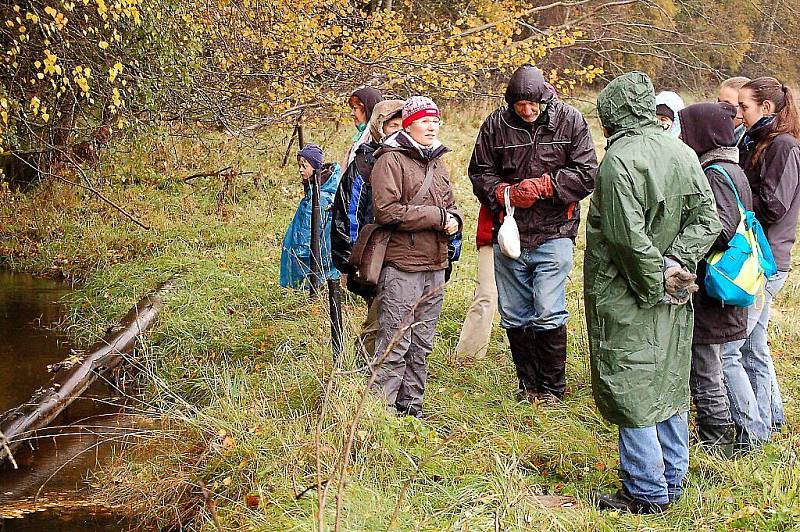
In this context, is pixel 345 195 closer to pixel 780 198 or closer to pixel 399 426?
pixel 399 426

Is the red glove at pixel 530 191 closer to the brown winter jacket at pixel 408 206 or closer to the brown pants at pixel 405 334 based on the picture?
the brown winter jacket at pixel 408 206

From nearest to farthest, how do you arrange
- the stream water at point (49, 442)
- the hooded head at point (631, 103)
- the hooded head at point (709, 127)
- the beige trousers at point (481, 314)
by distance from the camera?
the hooded head at point (631, 103)
the hooded head at point (709, 127)
the stream water at point (49, 442)
the beige trousers at point (481, 314)

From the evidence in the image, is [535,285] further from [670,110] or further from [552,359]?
[670,110]

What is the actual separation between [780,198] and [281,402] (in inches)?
124

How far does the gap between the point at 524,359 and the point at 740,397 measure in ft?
4.71

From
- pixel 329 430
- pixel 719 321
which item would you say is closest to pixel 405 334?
pixel 329 430

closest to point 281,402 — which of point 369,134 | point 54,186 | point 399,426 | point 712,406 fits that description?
point 399,426

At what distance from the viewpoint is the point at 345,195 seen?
17.9 ft

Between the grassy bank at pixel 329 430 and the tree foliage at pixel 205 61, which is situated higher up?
the tree foliage at pixel 205 61

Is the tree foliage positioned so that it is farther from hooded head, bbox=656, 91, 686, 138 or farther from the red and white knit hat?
hooded head, bbox=656, 91, 686, 138

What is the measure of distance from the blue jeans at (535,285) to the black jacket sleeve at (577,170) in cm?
31

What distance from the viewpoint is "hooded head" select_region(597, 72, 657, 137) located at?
401 centimetres

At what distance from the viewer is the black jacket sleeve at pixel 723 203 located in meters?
4.39

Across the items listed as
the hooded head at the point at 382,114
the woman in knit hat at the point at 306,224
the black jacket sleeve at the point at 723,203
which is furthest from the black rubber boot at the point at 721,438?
the woman in knit hat at the point at 306,224
